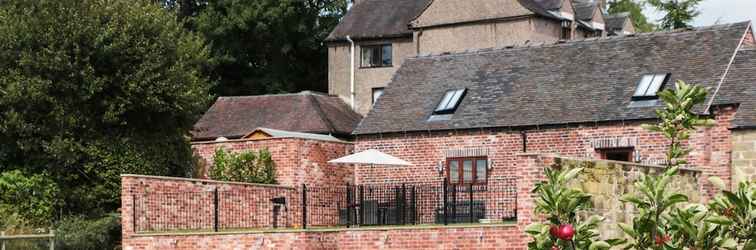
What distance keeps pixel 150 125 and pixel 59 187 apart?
3.35 metres

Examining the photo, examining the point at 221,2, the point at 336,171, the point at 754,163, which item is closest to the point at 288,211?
the point at 336,171

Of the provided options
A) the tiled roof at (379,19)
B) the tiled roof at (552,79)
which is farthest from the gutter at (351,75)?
the tiled roof at (552,79)

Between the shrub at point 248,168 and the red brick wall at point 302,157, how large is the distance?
0.70 feet

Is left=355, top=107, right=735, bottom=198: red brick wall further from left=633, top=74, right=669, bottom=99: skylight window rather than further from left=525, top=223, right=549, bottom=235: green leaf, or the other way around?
left=525, top=223, right=549, bottom=235: green leaf

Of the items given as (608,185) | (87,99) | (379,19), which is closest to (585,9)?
(379,19)

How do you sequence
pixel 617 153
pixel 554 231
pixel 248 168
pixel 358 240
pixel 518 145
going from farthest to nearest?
pixel 248 168, pixel 518 145, pixel 617 153, pixel 358 240, pixel 554 231

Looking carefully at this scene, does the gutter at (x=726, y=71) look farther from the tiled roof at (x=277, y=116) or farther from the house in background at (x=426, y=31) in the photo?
the tiled roof at (x=277, y=116)

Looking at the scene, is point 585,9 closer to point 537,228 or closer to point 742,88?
point 742,88

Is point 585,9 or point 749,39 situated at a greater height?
point 585,9

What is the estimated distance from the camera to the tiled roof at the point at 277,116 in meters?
44.3

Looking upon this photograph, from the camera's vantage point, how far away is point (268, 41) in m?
56.4

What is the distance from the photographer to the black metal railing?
27125mm

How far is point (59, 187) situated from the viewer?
32.8 m

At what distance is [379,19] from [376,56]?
144 centimetres
